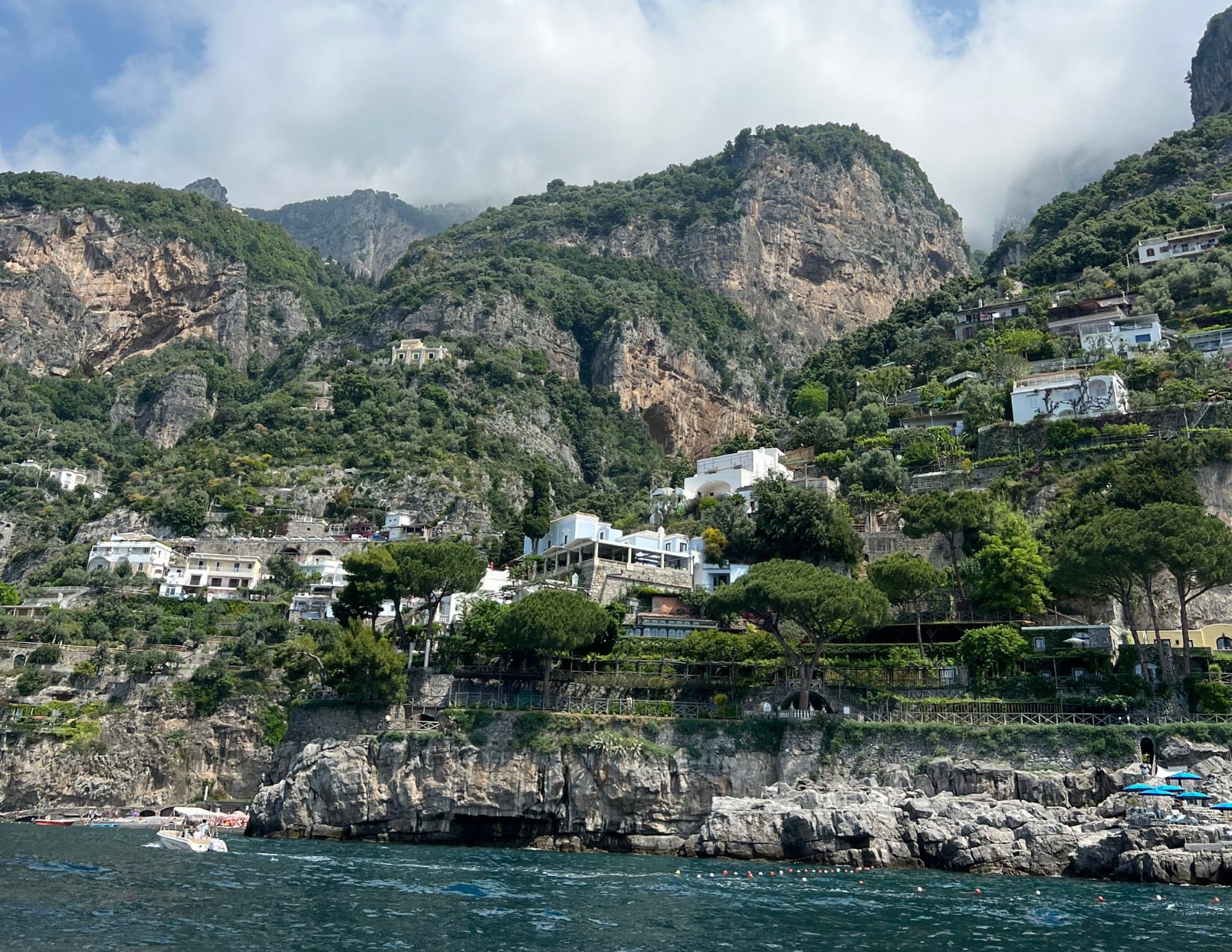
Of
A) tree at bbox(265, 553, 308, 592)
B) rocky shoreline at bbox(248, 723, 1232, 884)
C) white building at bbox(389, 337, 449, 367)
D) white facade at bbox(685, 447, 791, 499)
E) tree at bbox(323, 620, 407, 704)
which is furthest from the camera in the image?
white building at bbox(389, 337, 449, 367)

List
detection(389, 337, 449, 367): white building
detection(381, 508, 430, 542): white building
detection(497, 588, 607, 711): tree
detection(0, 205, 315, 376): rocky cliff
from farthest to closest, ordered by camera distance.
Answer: detection(0, 205, 315, 376): rocky cliff, detection(389, 337, 449, 367): white building, detection(381, 508, 430, 542): white building, detection(497, 588, 607, 711): tree

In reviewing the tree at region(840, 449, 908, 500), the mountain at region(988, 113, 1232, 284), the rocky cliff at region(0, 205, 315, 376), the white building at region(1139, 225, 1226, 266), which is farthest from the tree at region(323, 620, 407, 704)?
the rocky cliff at region(0, 205, 315, 376)

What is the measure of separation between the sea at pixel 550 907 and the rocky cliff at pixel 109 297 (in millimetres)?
107095

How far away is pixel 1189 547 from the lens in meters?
46.0

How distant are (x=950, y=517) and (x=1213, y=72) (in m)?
115

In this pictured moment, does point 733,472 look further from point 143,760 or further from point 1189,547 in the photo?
point 143,760

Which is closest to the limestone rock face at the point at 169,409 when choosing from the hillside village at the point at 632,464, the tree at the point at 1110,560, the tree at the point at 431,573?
the hillside village at the point at 632,464

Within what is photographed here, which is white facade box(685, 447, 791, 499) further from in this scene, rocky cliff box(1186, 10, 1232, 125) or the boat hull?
rocky cliff box(1186, 10, 1232, 125)

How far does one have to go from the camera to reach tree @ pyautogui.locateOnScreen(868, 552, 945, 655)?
Answer: 184 feet

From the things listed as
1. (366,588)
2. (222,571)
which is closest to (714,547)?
(366,588)

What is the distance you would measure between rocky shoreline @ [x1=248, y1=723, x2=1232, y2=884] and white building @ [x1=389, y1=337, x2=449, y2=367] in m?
68.3

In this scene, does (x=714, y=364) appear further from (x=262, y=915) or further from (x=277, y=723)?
(x=262, y=915)

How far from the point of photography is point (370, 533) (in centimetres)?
9212

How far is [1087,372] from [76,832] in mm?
65206
